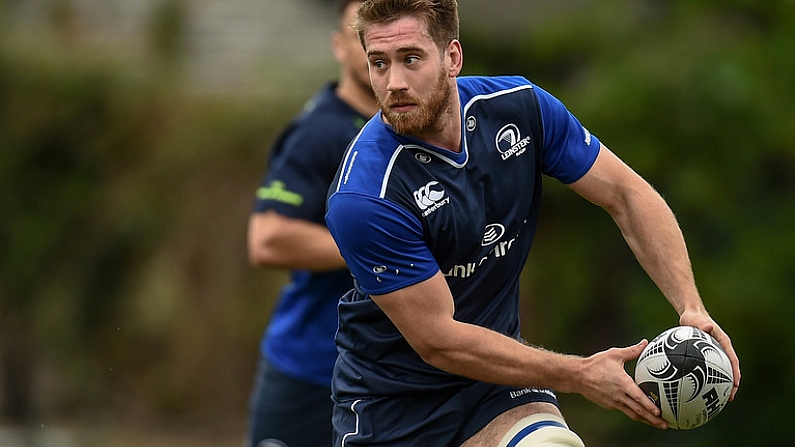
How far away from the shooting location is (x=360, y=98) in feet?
19.4

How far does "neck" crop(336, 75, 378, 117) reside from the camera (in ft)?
19.4

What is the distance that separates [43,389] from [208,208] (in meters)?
2.25

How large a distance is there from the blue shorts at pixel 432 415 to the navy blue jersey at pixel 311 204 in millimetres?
1485

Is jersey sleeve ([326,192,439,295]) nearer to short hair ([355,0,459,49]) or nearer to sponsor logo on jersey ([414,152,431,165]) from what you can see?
sponsor logo on jersey ([414,152,431,165])

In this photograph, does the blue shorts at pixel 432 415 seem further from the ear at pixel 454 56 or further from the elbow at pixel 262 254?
the elbow at pixel 262 254

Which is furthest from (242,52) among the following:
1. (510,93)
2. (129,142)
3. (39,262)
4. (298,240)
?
(510,93)

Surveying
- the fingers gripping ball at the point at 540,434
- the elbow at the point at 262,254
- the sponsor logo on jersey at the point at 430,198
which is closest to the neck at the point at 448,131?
the sponsor logo on jersey at the point at 430,198

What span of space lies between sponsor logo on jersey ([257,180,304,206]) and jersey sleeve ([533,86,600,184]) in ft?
5.30

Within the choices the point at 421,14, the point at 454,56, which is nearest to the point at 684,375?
the point at 454,56

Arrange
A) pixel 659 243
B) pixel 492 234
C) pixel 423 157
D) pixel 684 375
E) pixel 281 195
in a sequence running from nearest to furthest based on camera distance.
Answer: pixel 684 375 < pixel 423 157 < pixel 492 234 < pixel 659 243 < pixel 281 195

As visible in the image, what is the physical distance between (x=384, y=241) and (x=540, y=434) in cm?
83

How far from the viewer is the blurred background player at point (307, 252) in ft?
18.9

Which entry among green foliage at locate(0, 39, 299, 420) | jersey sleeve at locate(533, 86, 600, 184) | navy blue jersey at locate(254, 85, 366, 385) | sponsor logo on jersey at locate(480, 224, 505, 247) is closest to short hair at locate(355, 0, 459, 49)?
jersey sleeve at locate(533, 86, 600, 184)

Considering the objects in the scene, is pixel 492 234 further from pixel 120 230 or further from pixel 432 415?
pixel 120 230
